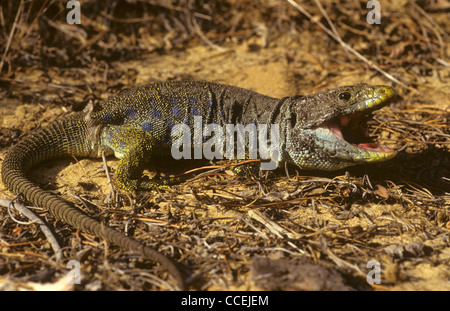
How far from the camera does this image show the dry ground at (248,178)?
307 centimetres

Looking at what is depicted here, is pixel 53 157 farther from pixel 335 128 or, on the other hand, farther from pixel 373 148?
pixel 373 148

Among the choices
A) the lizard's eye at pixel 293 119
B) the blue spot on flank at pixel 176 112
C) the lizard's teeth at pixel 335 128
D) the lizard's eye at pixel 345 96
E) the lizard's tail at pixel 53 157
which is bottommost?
the lizard's tail at pixel 53 157

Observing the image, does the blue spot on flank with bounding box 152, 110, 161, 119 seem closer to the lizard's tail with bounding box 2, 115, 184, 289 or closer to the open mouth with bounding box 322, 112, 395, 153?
the lizard's tail with bounding box 2, 115, 184, 289

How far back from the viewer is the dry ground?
307cm

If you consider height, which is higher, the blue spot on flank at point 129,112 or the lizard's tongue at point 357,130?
the blue spot on flank at point 129,112

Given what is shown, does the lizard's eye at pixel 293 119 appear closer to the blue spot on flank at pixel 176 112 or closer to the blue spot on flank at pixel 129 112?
the blue spot on flank at pixel 176 112

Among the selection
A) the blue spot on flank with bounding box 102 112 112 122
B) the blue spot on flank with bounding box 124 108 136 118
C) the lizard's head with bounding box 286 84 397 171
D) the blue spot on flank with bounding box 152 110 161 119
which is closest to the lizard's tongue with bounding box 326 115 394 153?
the lizard's head with bounding box 286 84 397 171

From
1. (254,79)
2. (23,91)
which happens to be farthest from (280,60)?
(23,91)

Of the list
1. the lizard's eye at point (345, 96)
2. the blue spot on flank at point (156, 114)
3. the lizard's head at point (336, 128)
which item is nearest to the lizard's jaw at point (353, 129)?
the lizard's head at point (336, 128)

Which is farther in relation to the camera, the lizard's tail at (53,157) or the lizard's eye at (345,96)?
the lizard's eye at (345,96)

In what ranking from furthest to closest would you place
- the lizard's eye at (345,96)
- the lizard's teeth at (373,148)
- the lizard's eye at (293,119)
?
the lizard's eye at (293,119), the lizard's eye at (345,96), the lizard's teeth at (373,148)

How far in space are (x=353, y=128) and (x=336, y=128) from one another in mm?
281

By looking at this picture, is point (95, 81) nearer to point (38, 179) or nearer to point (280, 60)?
point (38, 179)

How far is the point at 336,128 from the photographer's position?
397 centimetres
